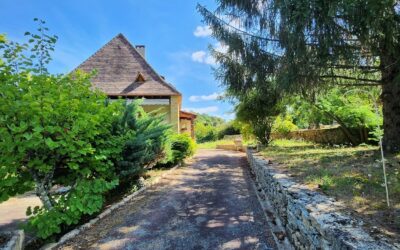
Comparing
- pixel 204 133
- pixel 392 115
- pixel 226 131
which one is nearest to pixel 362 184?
pixel 392 115

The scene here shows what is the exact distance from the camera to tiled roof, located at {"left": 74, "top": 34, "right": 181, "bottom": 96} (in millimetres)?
17484

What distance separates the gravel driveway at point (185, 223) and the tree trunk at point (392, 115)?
4.02m

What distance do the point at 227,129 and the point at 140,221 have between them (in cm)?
3205

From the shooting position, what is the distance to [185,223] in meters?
5.18

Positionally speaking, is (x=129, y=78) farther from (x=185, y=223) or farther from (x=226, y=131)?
(x=226, y=131)

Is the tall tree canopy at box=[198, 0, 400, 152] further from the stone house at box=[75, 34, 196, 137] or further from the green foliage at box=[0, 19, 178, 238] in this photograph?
the stone house at box=[75, 34, 196, 137]

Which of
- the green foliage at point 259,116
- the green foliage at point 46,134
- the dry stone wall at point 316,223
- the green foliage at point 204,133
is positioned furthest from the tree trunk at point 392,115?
the green foliage at point 204,133

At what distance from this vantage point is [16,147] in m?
4.29

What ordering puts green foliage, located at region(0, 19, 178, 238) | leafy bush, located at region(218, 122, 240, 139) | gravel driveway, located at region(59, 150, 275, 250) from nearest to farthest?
green foliage, located at region(0, 19, 178, 238), gravel driveway, located at region(59, 150, 275, 250), leafy bush, located at region(218, 122, 240, 139)

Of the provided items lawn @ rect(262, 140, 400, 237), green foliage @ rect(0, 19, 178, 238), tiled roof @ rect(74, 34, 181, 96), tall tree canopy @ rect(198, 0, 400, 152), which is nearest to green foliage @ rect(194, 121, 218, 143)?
tiled roof @ rect(74, 34, 181, 96)

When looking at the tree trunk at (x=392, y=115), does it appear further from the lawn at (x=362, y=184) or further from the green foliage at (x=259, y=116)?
the green foliage at (x=259, y=116)

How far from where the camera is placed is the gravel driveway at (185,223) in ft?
14.3

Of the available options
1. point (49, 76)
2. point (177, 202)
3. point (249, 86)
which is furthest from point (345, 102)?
point (49, 76)

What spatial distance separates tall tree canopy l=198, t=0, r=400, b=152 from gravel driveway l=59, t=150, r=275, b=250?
11.5 ft
